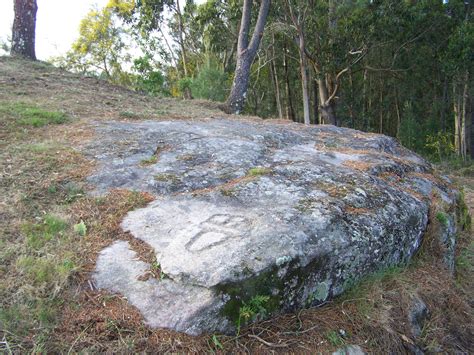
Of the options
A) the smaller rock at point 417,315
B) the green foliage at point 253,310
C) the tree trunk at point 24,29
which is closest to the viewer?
the green foliage at point 253,310

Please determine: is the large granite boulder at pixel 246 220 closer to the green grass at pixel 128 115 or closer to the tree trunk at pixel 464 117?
the green grass at pixel 128 115

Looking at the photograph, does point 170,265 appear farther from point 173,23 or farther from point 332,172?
point 173,23

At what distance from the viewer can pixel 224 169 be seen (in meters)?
3.73

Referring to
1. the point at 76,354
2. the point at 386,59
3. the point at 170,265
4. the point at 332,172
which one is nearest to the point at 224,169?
the point at 332,172

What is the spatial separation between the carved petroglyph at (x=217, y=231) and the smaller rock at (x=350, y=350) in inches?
34.1

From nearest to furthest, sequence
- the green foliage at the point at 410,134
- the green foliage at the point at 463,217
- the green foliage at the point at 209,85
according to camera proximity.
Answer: the green foliage at the point at 463,217 < the green foliage at the point at 209,85 < the green foliage at the point at 410,134

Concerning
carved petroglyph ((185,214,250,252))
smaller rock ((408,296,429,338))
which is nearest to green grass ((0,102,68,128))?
carved petroglyph ((185,214,250,252))

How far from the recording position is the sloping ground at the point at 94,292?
6.64 feet

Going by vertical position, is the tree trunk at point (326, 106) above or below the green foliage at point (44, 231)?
above

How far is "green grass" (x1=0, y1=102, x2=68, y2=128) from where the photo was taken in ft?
15.4

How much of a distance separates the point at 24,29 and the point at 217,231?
8045 mm

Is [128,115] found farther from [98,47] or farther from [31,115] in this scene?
[98,47]

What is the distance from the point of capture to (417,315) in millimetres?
2781

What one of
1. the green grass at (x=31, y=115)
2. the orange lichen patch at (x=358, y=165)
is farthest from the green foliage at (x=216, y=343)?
the green grass at (x=31, y=115)
